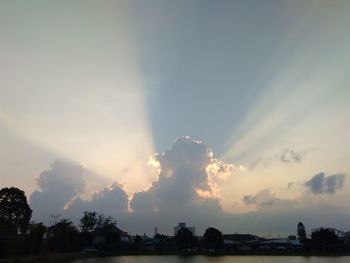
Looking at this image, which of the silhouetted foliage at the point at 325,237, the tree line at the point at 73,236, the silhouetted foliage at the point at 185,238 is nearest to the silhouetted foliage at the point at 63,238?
the tree line at the point at 73,236

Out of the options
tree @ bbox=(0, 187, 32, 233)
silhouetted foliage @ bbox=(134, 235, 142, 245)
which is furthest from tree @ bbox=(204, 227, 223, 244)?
tree @ bbox=(0, 187, 32, 233)

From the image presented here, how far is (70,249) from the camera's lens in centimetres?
9319

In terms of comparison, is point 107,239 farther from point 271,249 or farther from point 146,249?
point 271,249

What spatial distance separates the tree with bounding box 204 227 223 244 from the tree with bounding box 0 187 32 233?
250ft

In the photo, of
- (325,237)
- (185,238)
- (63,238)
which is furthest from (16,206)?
(325,237)

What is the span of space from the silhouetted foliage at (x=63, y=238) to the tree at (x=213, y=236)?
54.5m

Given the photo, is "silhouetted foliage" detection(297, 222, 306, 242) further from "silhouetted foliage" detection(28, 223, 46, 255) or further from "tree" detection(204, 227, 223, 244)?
"silhouetted foliage" detection(28, 223, 46, 255)

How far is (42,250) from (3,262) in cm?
2166

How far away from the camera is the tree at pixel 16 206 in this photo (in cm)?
7681

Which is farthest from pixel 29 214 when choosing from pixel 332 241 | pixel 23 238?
pixel 332 241

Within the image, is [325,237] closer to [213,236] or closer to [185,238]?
[213,236]

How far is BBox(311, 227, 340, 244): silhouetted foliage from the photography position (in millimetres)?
138250

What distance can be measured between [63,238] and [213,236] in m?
64.5

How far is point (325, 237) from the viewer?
138750 mm
